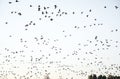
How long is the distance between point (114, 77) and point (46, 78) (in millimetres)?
52042

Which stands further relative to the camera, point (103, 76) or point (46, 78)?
point (46, 78)

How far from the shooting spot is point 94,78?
89.9 metres

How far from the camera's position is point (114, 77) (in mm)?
95312

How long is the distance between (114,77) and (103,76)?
528 centimetres

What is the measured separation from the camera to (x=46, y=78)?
138 metres

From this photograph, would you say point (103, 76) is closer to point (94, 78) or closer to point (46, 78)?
point (94, 78)

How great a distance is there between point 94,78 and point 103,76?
489 centimetres

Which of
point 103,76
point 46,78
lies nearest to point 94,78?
point 103,76

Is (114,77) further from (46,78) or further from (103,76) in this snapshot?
(46,78)

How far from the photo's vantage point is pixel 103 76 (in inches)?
3659

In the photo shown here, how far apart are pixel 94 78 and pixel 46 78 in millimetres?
52923

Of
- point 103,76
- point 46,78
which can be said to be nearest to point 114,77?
point 103,76

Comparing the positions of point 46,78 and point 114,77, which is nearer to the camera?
point 114,77
